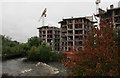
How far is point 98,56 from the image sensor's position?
559 inches

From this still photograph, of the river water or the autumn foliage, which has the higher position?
the autumn foliage

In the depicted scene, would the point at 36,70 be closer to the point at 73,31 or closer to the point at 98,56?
the point at 73,31

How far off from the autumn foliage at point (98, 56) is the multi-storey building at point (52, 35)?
170ft

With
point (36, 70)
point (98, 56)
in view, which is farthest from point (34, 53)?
point (98, 56)

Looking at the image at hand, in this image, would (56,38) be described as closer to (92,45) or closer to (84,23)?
(84,23)

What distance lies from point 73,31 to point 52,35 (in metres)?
10.2

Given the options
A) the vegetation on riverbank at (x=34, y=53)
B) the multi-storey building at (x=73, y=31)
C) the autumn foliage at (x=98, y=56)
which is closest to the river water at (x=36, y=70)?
the vegetation on riverbank at (x=34, y=53)

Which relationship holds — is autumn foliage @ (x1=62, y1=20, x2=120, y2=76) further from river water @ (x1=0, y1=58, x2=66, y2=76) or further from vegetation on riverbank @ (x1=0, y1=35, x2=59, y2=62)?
vegetation on riverbank @ (x1=0, y1=35, x2=59, y2=62)

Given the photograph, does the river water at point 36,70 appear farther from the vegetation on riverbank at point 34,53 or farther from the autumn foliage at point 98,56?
the autumn foliage at point 98,56

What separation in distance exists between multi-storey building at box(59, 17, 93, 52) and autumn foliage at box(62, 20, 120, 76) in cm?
4203

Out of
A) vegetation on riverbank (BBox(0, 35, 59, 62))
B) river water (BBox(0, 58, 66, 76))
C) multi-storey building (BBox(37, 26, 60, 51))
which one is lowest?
river water (BBox(0, 58, 66, 76))

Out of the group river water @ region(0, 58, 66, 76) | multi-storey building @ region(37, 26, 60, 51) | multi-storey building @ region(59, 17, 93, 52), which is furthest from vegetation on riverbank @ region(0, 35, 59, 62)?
multi-storey building @ region(37, 26, 60, 51)

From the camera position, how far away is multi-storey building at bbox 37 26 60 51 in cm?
6794

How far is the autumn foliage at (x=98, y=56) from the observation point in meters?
13.8
